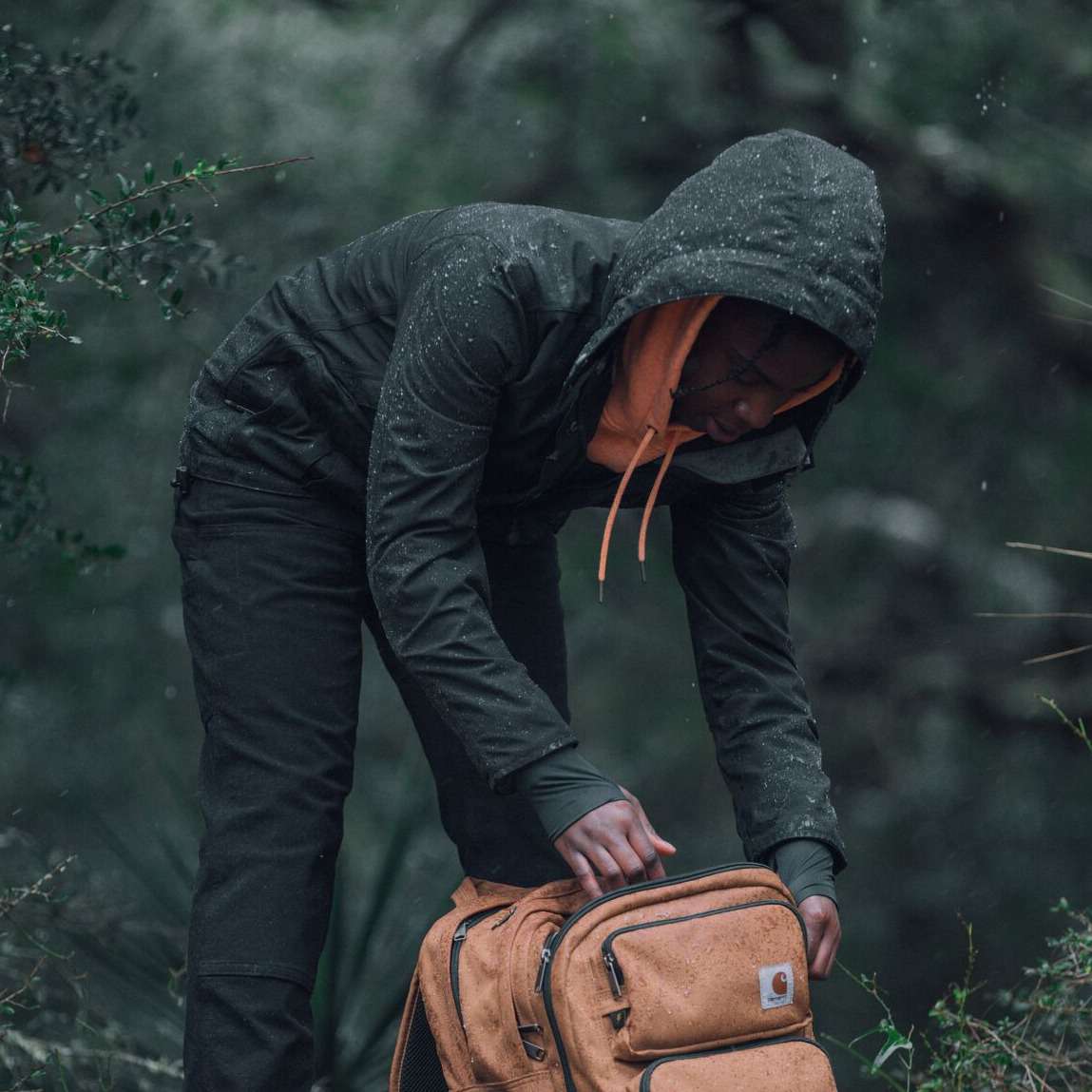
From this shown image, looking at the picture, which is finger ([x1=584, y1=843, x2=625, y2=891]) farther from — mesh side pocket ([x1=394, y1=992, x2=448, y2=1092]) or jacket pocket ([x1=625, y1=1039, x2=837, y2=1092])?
mesh side pocket ([x1=394, y1=992, x2=448, y2=1092])

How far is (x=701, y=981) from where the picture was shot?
1.60m

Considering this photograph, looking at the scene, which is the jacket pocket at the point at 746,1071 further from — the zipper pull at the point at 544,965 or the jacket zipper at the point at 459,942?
the jacket zipper at the point at 459,942

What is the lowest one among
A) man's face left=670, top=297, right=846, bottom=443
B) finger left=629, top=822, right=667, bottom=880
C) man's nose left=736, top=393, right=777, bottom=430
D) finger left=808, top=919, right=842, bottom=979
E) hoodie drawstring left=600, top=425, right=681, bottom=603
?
finger left=808, top=919, right=842, bottom=979

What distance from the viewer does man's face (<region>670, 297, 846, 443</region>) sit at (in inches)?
69.0

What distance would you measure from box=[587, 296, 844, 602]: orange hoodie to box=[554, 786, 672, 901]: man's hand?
0.26 metres

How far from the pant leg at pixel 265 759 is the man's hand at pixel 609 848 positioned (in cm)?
40

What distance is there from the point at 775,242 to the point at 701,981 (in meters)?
0.78

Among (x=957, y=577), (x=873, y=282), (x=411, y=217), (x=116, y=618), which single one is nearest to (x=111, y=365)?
(x=116, y=618)

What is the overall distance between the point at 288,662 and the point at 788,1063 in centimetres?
78

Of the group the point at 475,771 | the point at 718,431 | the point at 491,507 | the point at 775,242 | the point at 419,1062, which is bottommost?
the point at 419,1062

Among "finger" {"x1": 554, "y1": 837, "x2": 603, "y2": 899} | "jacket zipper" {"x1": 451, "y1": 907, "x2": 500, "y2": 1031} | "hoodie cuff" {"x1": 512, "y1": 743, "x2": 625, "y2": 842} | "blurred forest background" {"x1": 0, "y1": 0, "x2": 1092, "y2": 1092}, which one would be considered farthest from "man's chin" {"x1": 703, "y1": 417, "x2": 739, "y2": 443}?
"blurred forest background" {"x1": 0, "y1": 0, "x2": 1092, "y2": 1092}

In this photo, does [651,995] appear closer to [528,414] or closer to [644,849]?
[644,849]

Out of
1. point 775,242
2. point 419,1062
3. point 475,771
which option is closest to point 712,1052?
point 419,1062

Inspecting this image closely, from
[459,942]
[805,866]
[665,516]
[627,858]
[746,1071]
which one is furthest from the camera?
[665,516]
